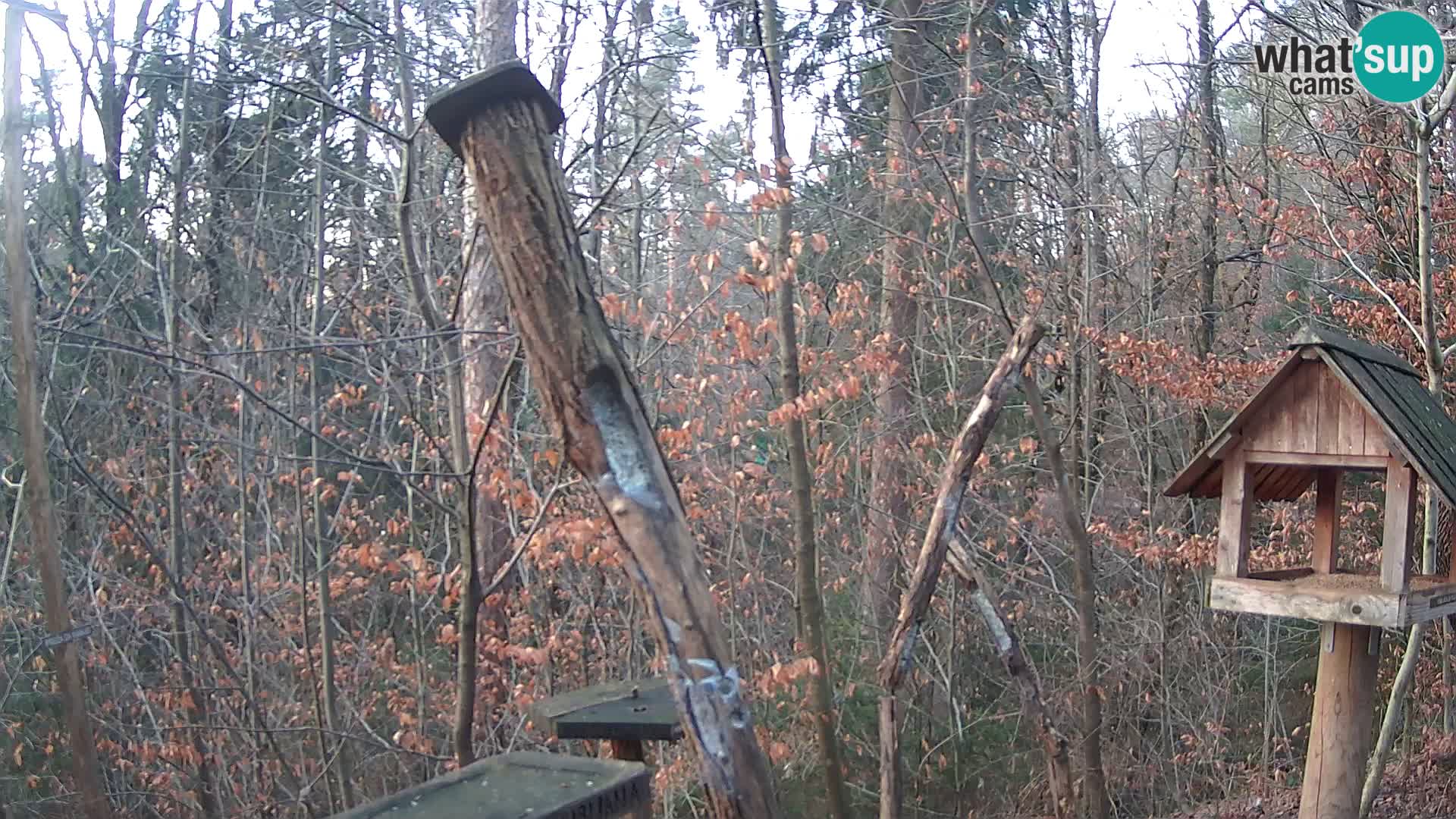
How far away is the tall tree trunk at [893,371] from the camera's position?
345 inches

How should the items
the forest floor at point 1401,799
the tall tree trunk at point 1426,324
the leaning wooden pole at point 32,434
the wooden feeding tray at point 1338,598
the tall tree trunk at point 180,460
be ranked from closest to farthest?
the wooden feeding tray at point 1338,598 → the tall tree trunk at point 1426,324 → the leaning wooden pole at point 32,434 → the tall tree trunk at point 180,460 → the forest floor at point 1401,799

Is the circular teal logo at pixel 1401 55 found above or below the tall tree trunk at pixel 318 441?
above

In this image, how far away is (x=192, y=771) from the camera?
7.84 meters

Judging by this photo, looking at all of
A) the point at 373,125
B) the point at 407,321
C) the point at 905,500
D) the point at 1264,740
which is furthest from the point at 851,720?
the point at 373,125

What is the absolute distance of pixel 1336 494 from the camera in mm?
4270

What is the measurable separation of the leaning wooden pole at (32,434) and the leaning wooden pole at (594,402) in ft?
13.7

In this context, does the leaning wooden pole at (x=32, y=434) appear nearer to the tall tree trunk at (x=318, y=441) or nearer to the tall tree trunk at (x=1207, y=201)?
the tall tree trunk at (x=318, y=441)

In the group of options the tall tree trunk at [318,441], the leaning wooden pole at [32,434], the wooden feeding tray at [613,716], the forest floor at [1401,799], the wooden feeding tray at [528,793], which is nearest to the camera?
the wooden feeding tray at [528,793]

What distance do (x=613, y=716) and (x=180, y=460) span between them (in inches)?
221

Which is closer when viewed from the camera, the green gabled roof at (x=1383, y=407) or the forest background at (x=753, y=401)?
the green gabled roof at (x=1383, y=407)

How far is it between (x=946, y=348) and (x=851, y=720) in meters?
3.13

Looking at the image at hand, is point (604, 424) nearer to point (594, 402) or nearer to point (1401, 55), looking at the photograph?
point (594, 402)

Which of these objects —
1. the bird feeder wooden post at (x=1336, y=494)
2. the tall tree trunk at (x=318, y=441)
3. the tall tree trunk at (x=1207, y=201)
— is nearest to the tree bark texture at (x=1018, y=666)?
the bird feeder wooden post at (x=1336, y=494)

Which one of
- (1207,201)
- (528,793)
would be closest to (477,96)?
(528,793)
